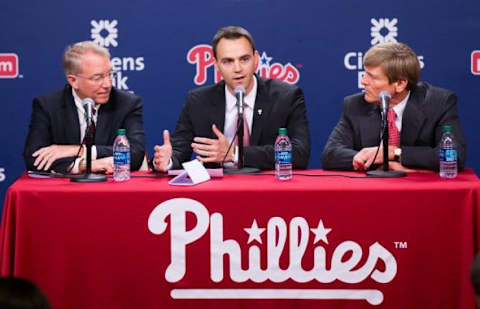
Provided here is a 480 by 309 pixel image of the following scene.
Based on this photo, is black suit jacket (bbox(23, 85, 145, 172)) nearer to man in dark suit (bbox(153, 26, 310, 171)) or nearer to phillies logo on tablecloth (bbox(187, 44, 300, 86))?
man in dark suit (bbox(153, 26, 310, 171))

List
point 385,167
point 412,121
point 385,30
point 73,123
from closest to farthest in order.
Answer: point 385,167, point 412,121, point 73,123, point 385,30

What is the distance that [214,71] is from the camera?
5047 mm

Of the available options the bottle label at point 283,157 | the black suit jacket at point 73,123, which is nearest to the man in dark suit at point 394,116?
the bottle label at point 283,157

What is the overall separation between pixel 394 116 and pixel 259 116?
2.18ft

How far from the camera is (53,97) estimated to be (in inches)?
160

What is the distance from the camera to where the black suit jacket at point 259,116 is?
4.03 meters

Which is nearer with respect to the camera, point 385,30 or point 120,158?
point 120,158

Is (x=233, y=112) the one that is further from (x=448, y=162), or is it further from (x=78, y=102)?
(x=448, y=162)

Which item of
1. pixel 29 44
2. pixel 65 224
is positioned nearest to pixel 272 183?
pixel 65 224

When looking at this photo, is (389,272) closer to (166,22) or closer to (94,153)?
(94,153)

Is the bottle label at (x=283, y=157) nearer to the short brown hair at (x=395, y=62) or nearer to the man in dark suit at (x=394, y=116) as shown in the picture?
the man in dark suit at (x=394, y=116)

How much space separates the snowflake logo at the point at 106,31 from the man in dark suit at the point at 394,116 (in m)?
1.73

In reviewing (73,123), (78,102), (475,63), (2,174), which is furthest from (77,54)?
(475,63)

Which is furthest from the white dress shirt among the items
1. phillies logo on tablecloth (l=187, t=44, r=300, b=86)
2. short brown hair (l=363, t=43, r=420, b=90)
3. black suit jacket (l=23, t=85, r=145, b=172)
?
phillies logo on tablecloth (l=187, t=44, r=300, b=86)
